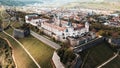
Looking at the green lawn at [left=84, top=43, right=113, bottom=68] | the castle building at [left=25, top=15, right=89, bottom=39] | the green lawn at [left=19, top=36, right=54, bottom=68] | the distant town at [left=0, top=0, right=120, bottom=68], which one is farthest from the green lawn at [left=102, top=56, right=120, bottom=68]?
the castle building at [left=25, top=15, right=89, bottom=39]

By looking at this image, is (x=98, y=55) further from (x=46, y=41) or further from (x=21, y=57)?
(x=21, y=57)

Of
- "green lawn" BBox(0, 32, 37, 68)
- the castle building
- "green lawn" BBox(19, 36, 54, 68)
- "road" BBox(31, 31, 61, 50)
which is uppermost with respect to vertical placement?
the castle building

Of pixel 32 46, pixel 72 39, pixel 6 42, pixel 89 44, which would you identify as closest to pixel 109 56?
pixel 89 44

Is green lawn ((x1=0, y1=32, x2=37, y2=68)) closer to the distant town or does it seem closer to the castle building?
the distant town

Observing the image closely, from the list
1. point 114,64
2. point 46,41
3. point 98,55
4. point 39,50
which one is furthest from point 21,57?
point 114,64

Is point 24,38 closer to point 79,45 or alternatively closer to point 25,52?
point 25,52
